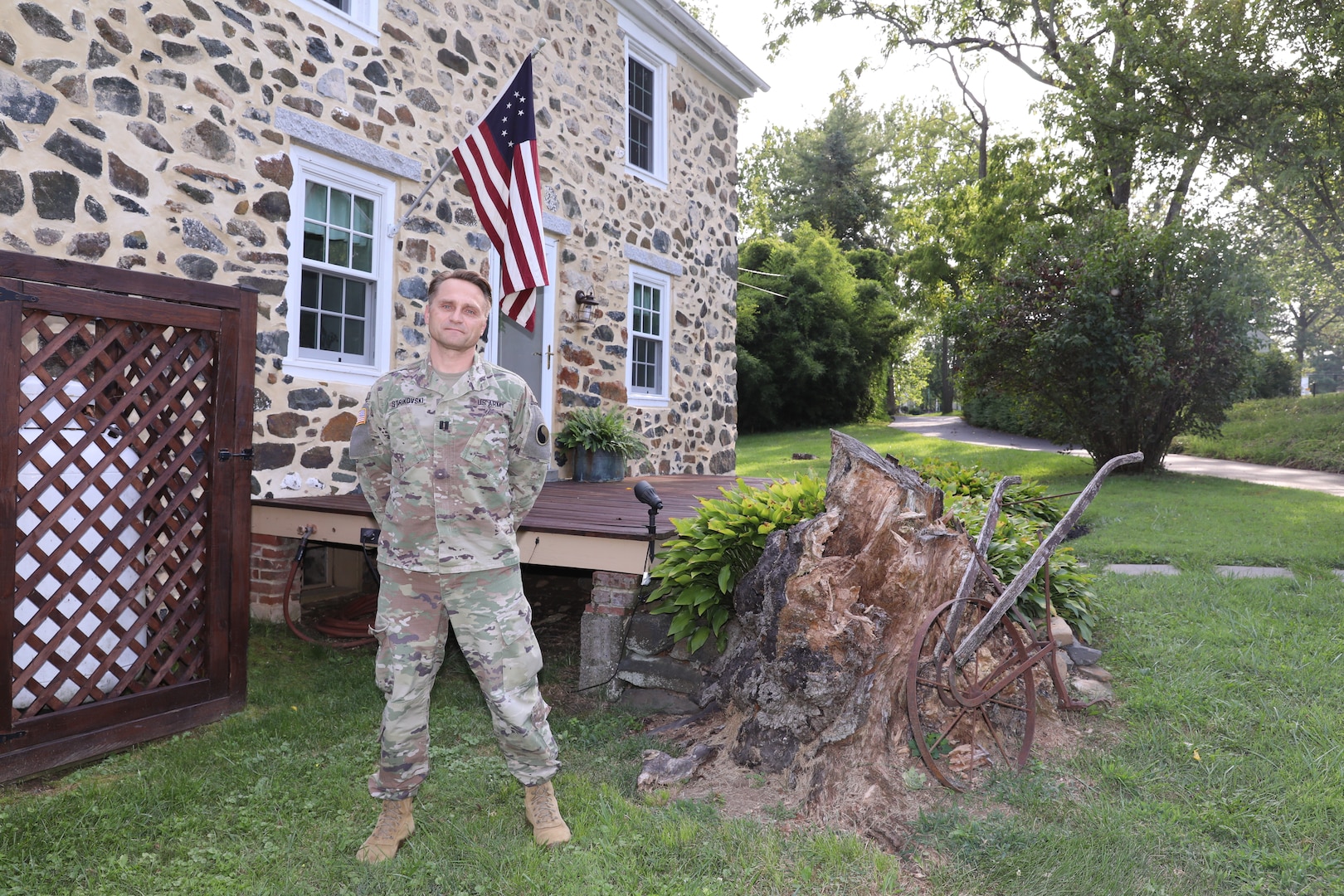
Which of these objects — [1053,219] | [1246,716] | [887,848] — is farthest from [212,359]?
[1053,219]

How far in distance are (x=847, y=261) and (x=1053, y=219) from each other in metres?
9.60

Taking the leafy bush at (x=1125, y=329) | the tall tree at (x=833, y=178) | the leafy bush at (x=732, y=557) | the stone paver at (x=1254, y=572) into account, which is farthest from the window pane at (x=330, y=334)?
the tall tree at (x=833, y=178)

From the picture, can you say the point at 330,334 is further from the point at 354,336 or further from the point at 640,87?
the point at 640,87

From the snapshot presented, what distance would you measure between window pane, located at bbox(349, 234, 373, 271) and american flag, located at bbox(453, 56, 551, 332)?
3.80ft

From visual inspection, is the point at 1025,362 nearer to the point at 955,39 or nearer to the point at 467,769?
the point at 955,39

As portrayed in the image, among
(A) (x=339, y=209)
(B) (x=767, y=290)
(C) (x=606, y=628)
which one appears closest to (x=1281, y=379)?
(B) (x=767, y=290)

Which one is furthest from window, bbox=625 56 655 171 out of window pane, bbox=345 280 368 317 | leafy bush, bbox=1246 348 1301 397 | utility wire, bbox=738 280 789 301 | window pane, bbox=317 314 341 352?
leafy bush, bbox=1246 348 1301 397

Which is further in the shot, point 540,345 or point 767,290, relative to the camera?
point 767,290

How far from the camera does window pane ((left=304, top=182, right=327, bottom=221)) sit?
6.29 meters

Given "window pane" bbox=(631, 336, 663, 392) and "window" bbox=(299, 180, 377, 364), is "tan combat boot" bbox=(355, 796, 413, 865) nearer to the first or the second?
"window" bbox=(299, 180, 377, 364)

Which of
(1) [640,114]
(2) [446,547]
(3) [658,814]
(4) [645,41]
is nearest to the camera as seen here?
(2) [446,547]

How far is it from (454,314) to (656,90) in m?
8.09

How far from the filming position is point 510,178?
6.09 metres

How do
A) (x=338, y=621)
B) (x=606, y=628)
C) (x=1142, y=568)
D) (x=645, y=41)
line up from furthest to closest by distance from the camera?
(x=645, y=41)
(x=1142, y=568)
(x=338, y=621)
(x=606, y=628)
